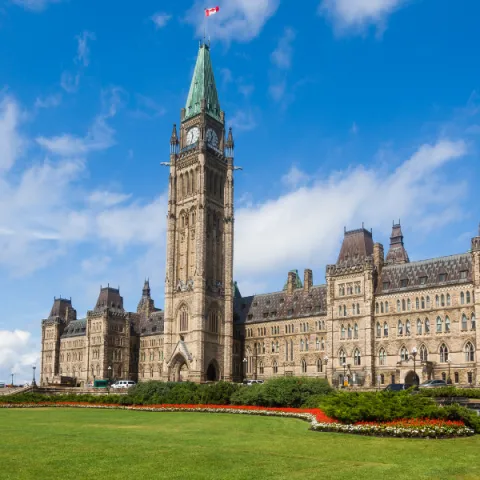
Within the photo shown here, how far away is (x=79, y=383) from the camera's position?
116m

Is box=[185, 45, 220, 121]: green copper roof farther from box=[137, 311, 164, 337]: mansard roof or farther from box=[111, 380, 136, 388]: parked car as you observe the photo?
box=[111, 380, 136, 388]: parked car

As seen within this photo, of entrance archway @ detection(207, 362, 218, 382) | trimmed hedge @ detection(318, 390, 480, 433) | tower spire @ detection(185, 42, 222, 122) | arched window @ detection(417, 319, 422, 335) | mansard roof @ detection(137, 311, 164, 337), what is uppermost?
tower spire @ detection(185, 42, 222, 122)

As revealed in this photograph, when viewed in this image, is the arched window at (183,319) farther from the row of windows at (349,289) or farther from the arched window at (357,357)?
the arched window at (357,357)

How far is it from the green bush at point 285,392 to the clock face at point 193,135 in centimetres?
6076

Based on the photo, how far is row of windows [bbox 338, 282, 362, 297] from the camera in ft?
269

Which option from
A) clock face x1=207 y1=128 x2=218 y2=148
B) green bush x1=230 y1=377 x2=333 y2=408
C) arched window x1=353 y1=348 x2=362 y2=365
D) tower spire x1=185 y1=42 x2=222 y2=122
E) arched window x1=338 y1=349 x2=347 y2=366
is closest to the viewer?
green bush x1=230 y1=377 x2=333 y2=408

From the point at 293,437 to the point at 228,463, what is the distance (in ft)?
26.6

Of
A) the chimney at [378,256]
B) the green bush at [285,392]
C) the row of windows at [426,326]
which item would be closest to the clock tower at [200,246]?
the chimney at [378,256]

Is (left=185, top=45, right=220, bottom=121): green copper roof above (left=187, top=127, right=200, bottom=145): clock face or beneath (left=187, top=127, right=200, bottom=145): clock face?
above

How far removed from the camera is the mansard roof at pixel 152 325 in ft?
381

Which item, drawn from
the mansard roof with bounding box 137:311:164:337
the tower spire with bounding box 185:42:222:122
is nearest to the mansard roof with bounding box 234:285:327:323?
the mansard roof with bounding box 137:311:164:337

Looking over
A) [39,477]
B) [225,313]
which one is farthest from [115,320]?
[39,477]

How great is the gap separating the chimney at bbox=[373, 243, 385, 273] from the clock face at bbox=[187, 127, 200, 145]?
35.3 meters

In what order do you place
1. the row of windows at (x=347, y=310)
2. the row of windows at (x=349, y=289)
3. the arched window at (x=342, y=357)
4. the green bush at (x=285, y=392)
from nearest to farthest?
the green bush at (x=285, y=392) < the row of windows at (x=347, y=310) < the arched window at (x=342, y=357) < the row of windows at (x=349, y=289)
